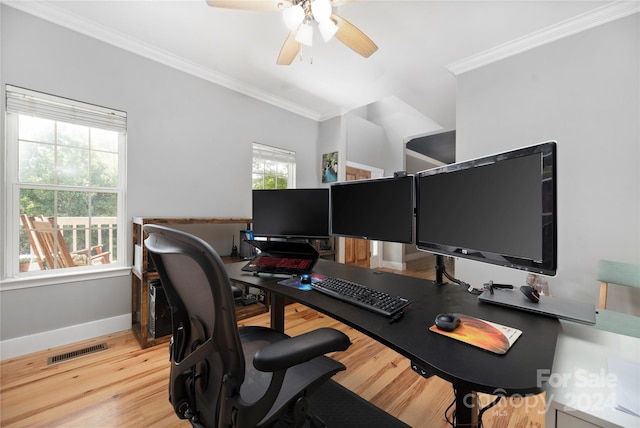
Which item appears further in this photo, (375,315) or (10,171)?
(10,171)

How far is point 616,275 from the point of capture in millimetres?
1847

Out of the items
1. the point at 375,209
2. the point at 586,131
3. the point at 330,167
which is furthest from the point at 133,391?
the point at 586,131

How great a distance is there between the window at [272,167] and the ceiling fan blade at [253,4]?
2.08m

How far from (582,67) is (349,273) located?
278 cm

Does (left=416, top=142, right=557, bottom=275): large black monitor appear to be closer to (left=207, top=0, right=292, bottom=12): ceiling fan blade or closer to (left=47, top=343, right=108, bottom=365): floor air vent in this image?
(left=207, top=0, right=292, bottom=12): ceiling fan blade

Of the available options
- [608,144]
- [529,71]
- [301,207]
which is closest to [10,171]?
[301,207]

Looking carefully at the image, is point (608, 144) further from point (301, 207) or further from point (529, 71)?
point (301, 207)

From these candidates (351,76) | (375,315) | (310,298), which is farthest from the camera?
(351,76)

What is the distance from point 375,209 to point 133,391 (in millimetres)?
2034

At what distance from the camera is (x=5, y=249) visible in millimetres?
2086

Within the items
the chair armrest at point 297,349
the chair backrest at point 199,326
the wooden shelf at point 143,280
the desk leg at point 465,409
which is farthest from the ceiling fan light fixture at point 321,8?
the wooden shelf at point 143,280

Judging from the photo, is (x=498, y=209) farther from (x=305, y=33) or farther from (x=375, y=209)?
(x=305, y=33)

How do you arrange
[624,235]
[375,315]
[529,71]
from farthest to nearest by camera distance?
[529,71], [624,235], [375,315]

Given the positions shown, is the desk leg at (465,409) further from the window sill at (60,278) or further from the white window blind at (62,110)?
the white window blind at (62,110)
